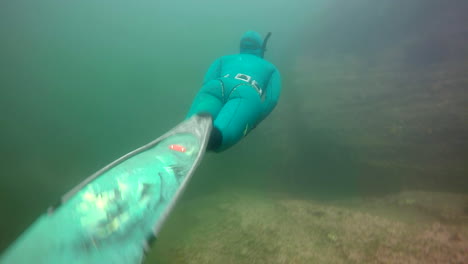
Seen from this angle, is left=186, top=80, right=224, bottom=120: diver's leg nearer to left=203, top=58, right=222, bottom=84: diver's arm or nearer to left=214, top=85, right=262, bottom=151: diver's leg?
left=214, top=85, right=262, bottom=151: diver's leg

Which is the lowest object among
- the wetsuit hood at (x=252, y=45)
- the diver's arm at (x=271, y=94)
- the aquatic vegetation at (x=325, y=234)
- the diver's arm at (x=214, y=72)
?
the aquatic vegetation at (x=325, y=234)

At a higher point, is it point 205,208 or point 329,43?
point 329,43

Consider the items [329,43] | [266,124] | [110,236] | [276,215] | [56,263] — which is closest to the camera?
[56,263]

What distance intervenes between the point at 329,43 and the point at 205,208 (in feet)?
27.0

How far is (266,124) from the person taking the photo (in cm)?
701

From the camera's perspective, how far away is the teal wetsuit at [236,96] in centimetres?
255

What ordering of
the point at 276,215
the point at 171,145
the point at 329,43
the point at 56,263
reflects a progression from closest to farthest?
the point at 56,263 → the point at 171,145 → the point at 276,215 → the point at 329,43

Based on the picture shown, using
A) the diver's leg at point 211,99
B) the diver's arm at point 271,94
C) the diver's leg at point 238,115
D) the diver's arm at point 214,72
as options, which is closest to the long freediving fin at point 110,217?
the diver's leg at point 238,115

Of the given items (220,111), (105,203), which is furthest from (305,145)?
(105,203)

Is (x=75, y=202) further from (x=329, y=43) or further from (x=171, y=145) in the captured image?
(x=329, y=43)

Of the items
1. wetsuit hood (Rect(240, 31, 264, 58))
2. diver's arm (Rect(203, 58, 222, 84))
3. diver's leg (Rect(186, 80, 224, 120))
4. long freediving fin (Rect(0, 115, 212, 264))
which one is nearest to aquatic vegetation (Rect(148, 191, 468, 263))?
diver's leg (Rect(186, 80, 224, 120))

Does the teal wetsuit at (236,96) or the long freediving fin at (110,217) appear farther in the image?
the teal wetsuit at (236,96)

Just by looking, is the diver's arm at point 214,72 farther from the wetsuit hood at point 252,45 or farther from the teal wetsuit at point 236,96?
the wetsuit hood at point 252,45

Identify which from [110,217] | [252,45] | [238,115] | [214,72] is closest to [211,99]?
[238,115]
